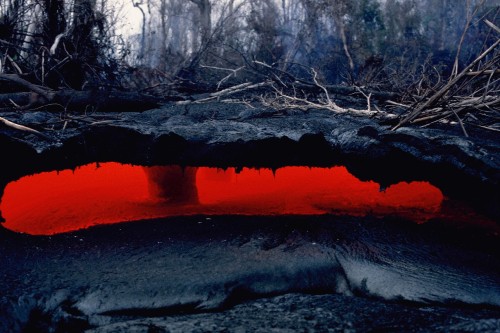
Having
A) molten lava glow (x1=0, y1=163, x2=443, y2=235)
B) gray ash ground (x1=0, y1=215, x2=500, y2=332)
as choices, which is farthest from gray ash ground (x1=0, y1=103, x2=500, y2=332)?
molten lava glow (x1=0, y1=163, x2=443, y2=235)

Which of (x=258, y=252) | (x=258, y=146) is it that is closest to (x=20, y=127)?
(x=258, y=146)

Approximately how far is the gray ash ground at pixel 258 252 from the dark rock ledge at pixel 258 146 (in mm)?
14

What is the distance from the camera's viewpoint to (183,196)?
7.61m

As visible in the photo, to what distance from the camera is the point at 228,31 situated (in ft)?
45.5

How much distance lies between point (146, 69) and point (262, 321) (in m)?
7.60

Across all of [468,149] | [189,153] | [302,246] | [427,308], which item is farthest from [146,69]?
[427,308]

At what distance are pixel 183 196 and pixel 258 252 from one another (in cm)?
422

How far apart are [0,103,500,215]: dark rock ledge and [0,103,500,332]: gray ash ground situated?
0.5 inches

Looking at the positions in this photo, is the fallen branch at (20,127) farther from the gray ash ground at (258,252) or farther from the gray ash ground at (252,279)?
the gray ash ground at (252,279)

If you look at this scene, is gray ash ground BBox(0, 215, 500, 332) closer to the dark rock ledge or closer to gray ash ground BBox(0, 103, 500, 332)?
gray ash ground BBox(0, 103, 500, 332)

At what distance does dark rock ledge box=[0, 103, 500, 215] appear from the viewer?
143 inches

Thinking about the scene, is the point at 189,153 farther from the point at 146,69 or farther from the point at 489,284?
the point at 146,69

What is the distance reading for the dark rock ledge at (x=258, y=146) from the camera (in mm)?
3631

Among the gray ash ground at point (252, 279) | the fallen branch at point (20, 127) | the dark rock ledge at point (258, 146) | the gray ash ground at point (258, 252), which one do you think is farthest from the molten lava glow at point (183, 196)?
the fallen branch at point (20, 127)
